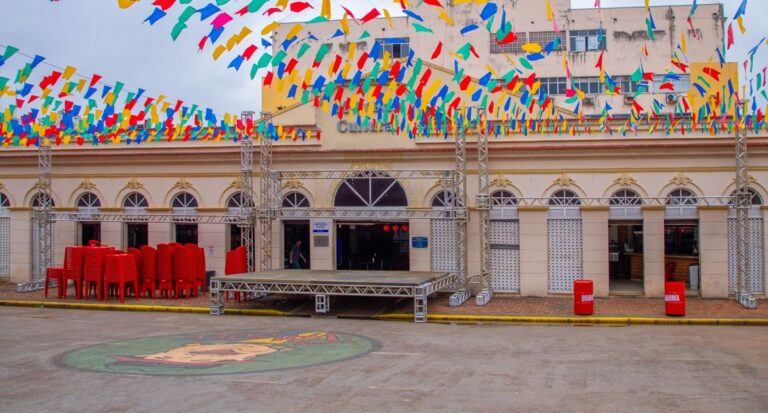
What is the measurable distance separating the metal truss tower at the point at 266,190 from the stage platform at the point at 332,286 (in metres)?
2.65

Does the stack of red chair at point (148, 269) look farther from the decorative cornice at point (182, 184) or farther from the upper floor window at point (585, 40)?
the upper floor window at point (585, 40)

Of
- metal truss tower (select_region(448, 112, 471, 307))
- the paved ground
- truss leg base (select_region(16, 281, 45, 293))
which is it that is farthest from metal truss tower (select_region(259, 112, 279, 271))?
truss leg base (select_region(16, 281, 45, 293))

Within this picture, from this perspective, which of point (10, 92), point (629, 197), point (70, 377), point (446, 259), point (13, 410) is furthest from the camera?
point (446, 259)

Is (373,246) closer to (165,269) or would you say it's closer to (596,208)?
(165,269)

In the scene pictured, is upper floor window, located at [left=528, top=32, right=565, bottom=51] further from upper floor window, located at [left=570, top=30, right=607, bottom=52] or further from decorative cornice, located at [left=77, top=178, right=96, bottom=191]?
decorative cornice, located at [left=77, top=178, right=96, bottom=191]

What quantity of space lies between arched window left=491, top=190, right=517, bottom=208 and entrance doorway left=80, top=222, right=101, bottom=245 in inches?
566

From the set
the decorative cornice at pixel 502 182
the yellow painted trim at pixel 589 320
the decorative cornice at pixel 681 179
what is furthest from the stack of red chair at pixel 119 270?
the decorative cornice at pixel 681 179

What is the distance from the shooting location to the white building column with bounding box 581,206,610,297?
23.5m

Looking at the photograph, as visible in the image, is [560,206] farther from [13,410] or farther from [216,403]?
[13,410]

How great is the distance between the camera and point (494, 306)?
21859 millimetres

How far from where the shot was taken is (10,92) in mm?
17812

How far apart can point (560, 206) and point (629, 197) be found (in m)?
2.07

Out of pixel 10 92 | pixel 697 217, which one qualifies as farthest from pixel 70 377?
pixel 697 217

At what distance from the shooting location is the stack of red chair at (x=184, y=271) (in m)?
24.0
